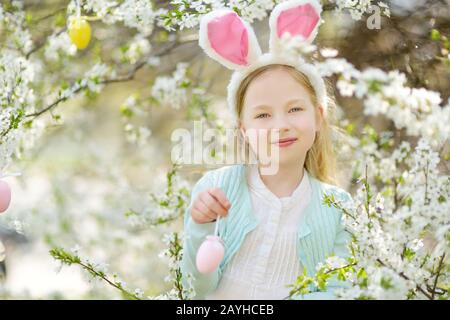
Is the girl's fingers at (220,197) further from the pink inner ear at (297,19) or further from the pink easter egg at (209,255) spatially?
the pink inner ear at (297,19)

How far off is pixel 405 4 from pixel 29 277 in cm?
246

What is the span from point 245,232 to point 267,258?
83 mm

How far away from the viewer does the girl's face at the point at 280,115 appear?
5.82 feet

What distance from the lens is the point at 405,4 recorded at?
226 centimetres

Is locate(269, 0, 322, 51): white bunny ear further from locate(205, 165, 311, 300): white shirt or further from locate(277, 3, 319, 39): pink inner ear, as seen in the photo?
locate(205, 165, 311, 300): white shirt

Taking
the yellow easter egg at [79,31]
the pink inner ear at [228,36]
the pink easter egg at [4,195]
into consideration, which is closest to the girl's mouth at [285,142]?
the pink inner ear at [228,36]

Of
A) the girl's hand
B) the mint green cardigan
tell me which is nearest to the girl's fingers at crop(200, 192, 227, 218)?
the girl's hand

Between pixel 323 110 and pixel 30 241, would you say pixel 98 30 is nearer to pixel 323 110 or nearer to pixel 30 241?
pixel 30 241

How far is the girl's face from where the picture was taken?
1.77 m

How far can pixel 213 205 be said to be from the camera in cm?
162

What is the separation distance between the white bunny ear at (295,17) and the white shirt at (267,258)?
420 mm

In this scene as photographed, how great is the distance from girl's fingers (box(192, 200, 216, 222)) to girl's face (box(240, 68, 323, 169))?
9.9 inches

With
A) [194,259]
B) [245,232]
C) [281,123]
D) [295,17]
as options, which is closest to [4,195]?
[194,259]
